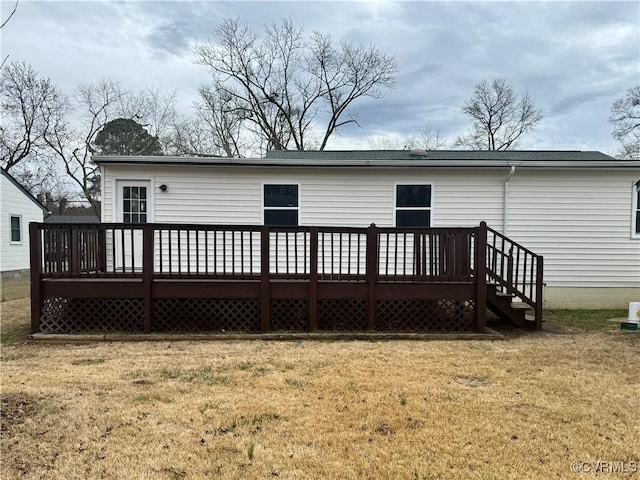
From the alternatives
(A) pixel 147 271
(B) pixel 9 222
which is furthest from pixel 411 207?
(B) pixel 9 222

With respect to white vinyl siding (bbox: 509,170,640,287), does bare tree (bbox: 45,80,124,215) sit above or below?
above

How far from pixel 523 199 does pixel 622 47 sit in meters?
7.28

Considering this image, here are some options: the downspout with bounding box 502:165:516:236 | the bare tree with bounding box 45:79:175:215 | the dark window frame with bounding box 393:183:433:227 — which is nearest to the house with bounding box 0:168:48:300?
the bare tree with bounding box 45:79:175:215

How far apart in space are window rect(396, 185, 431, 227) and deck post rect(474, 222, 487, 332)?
2.28 metres

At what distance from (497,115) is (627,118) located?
740 centimetres

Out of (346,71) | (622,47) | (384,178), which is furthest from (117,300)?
(346,71)

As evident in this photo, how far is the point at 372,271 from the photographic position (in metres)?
6.30

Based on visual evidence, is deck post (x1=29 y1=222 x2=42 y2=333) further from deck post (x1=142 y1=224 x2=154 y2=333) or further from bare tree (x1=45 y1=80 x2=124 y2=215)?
bare tree (x1=45 y1=80 x2=124 y2=215)

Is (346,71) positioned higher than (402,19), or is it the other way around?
(346,71)

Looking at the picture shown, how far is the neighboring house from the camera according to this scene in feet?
27.1

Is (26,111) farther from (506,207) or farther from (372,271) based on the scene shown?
(506,207)

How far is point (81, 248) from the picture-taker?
629 cm

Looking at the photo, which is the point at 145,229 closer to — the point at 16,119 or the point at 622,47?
the point at 622,47

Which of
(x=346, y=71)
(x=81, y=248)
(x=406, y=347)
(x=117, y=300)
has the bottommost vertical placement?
(x=406, y=347)
